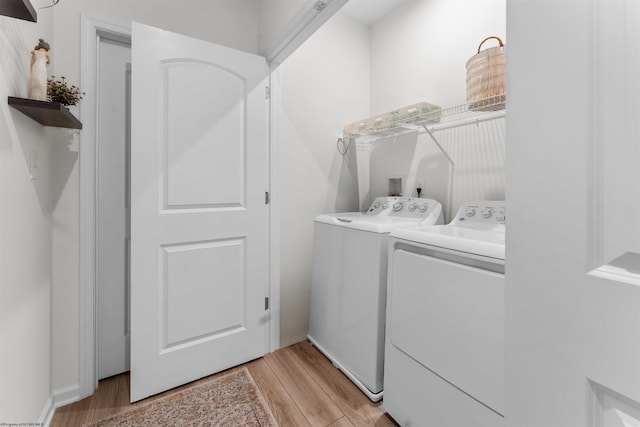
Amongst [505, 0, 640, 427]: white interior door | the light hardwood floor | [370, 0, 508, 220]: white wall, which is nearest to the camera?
[505, 0, 640, 427]: white interior door

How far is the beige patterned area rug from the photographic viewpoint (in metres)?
1.44

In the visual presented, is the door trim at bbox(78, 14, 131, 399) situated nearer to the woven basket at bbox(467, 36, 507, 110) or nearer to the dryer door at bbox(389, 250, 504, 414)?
the dryer door at bbox(389, 250, 504, 414)

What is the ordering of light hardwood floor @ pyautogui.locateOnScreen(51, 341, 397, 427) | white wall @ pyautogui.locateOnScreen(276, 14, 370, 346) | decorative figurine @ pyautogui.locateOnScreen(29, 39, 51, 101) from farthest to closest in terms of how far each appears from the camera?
white wall @ pyautogui.locateOnScreen(276, 14, 370, 346) → light hardwood floor @ pyautogui.locateOnScreen(51, 341, 397, 427) → decorative figurine @ pyautogui.locateOnScreen(29, 39, 51, 101)

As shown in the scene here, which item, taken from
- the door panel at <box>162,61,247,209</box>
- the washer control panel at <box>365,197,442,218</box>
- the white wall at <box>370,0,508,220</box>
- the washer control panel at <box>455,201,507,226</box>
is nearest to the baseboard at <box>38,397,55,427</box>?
the door panel at <box>162,61,247,209</box>

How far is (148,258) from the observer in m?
1.61

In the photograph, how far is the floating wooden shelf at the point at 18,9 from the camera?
0.89 meters

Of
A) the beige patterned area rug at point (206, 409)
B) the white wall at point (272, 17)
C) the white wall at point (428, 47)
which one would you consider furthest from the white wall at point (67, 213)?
the white wall at point (428, 47)

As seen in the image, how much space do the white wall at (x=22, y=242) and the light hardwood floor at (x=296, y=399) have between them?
0.21 metres

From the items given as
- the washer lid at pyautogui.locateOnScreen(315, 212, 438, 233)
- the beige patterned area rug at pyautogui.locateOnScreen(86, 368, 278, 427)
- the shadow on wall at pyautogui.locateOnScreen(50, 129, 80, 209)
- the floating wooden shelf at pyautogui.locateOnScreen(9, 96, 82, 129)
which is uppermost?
the floating wooden shelf at pyautogui.locateOnScreen(9, 96, 82, 129)

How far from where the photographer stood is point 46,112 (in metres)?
1.20

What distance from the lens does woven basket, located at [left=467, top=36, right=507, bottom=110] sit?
1398 mm

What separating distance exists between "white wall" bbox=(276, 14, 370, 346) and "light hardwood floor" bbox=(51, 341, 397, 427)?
1.07ft

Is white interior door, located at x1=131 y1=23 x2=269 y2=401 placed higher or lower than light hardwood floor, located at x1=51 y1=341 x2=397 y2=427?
higher

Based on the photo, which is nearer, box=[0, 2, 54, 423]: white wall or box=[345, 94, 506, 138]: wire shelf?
box=[0, 2, 54, 423]: white wall
